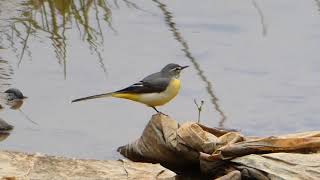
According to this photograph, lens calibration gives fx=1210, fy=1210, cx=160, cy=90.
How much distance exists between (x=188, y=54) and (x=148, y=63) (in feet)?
1.30

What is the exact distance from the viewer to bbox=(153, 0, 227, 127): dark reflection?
859cm

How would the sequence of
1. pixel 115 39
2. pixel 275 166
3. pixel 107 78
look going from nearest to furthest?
pixel 275 166, pixel 107 78, pixel 115 39

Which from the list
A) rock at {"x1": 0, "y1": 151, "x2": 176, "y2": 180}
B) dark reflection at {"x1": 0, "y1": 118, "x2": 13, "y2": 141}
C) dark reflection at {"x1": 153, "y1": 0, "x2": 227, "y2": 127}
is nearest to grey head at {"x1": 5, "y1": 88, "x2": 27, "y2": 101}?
dark reflection at {"x1": 0, "y1": 118, "x2": 13, "y2": 141}

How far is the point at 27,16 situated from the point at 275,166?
416cm

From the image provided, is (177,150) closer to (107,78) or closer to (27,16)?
(107,78)

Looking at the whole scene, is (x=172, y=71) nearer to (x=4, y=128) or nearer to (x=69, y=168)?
(x=4, y=128)

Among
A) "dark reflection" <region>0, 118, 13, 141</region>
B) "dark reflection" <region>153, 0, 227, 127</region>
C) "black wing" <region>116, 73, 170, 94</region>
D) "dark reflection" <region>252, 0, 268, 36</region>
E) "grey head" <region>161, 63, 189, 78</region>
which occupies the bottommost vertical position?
"dark reflection" <region>0, 118, 13, 141</region>

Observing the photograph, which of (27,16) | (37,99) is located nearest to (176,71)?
(37,99)

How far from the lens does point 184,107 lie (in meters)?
8.57

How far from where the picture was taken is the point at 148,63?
9.20 metres

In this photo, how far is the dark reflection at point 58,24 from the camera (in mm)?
9484

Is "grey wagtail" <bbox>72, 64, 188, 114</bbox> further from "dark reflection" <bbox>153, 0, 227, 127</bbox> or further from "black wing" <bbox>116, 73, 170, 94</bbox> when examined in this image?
"dark reflection" <bbox>153, 0, 227, 127</bbox>

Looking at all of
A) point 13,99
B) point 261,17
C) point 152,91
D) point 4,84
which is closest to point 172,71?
point 152,91

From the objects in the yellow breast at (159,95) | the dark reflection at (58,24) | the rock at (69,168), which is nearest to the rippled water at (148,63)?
the dark reflection at (58,24)
